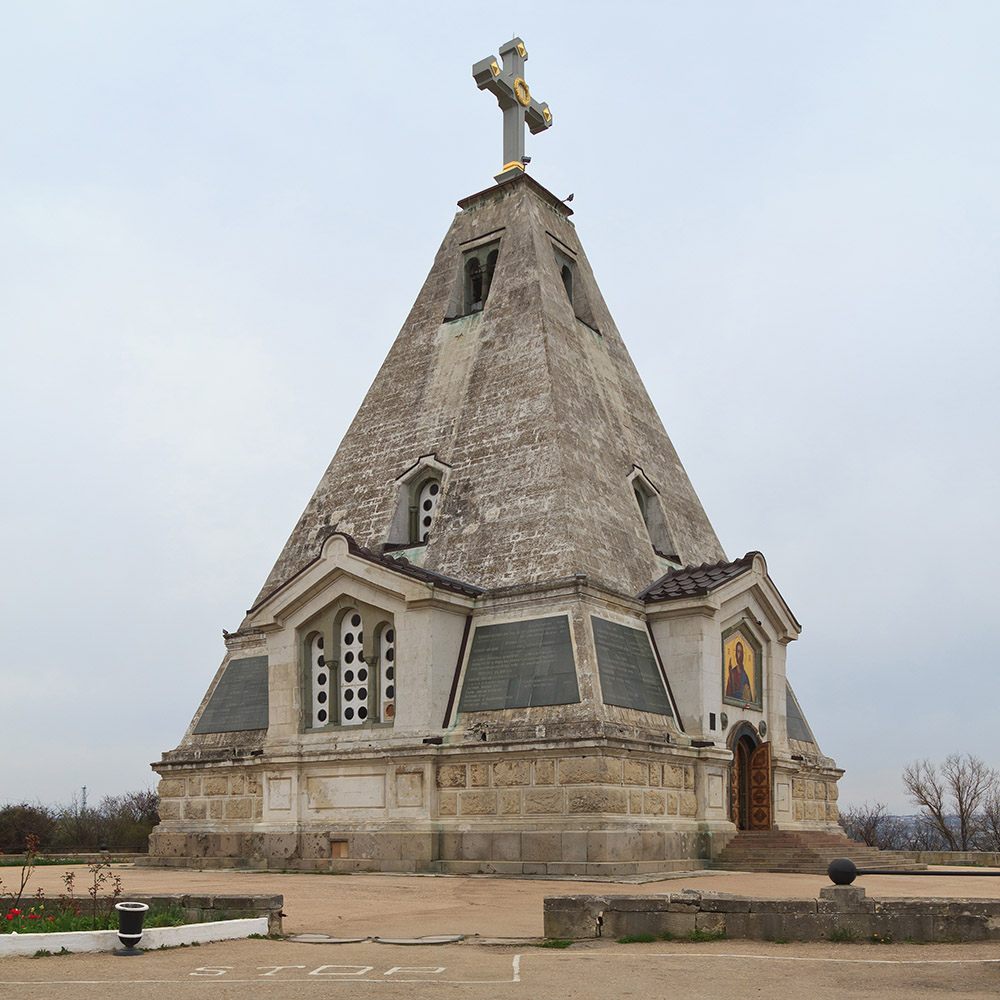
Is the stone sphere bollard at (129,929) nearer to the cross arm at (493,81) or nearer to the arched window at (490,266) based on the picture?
the arched window at (490,266)

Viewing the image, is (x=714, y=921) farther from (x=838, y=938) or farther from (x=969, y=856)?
(x=969, y=856)

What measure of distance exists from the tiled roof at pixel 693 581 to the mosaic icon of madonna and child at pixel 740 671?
1435mm

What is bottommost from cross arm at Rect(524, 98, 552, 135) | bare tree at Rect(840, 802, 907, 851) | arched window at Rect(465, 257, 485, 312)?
bare tree at Rect(840, 802, 907, 851)

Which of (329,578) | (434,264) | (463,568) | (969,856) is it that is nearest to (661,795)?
(463,568)

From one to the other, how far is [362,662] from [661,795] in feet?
22.4

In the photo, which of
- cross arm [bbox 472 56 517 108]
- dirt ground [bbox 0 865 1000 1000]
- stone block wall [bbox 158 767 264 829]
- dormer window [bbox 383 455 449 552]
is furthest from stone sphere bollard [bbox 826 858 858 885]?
cross arm [bbox 472 56 517 108]

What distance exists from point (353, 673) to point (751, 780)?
9.26 meters

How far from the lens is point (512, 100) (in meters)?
32.6

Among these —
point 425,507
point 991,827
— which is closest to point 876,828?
point 991,827

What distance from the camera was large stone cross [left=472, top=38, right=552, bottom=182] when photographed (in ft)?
105

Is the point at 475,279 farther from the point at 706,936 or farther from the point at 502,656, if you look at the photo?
the point at 706,936

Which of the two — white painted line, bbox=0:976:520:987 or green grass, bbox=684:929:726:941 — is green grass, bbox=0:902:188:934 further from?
green grass, bbox=684:929:726:941

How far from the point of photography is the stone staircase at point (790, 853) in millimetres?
21812

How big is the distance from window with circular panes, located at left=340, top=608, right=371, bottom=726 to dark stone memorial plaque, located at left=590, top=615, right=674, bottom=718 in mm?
5109
